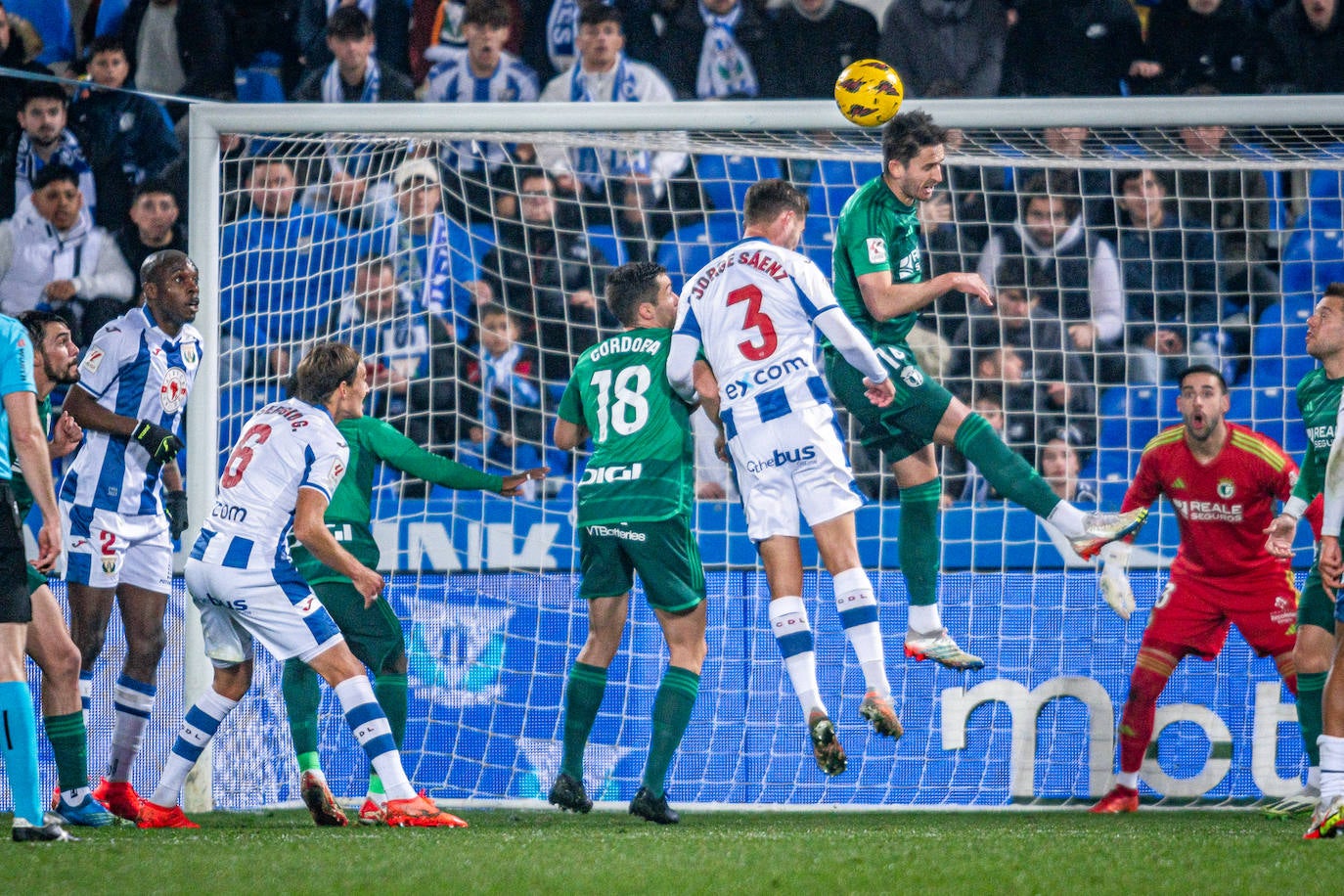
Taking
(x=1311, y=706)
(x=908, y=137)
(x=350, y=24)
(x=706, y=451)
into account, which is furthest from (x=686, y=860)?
(x=350, y=24)

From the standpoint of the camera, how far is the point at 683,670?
6.57 metres

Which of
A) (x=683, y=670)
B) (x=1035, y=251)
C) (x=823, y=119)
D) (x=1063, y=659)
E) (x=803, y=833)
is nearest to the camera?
(x=803, y=833)

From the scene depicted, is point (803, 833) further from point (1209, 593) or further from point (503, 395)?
point (503, 395)

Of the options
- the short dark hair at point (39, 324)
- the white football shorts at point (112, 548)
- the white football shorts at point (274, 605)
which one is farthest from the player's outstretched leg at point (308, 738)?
the short dark hair at point (39, 324)

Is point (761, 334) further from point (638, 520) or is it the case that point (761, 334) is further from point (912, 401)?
point (638, 520)

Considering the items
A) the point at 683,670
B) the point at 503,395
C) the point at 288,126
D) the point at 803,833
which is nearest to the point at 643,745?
the point at 683,670

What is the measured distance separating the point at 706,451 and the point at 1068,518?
10.4 ft

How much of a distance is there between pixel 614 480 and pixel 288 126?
229 cm

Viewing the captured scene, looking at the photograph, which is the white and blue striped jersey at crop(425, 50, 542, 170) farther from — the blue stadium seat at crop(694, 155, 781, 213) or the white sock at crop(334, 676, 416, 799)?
the white sock at crop(334, 676, 416, 799)

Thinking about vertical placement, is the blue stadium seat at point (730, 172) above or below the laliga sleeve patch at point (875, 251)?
above

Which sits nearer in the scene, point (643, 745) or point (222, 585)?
point (222, 585)

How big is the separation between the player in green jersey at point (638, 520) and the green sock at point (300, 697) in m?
1.02

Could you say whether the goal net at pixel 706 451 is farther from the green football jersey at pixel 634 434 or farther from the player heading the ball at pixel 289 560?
the player heading the ball at pixel 289 560

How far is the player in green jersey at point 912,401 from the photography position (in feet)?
20.6
